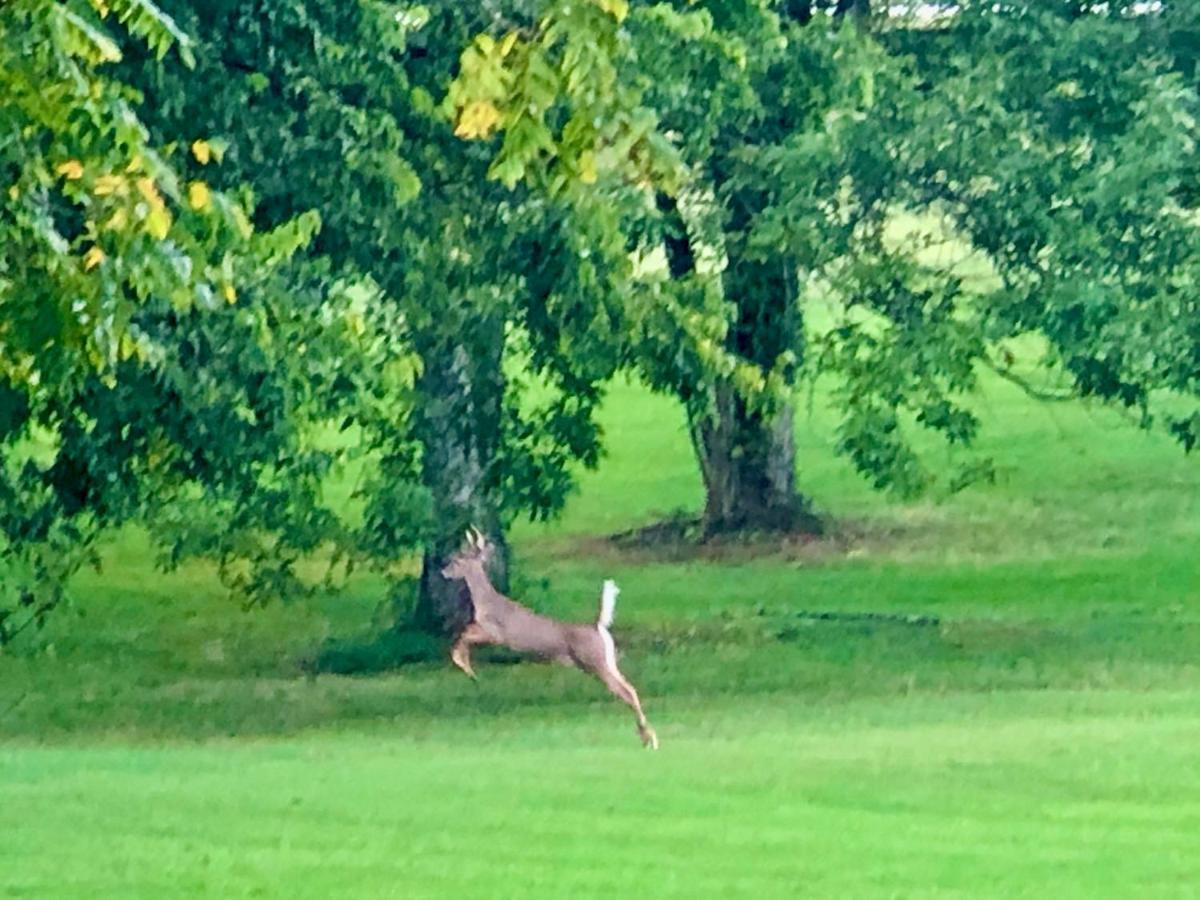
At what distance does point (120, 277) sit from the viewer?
8102 millimetres

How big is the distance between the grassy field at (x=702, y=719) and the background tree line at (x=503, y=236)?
6.03 ft

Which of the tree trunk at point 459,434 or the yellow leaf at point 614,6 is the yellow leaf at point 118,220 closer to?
the yellow leaf at point 614,6

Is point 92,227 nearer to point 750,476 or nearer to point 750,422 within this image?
point 750,422

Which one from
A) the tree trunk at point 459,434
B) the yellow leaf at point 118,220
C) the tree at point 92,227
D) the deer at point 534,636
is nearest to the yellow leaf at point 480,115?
the tree at point 92,227

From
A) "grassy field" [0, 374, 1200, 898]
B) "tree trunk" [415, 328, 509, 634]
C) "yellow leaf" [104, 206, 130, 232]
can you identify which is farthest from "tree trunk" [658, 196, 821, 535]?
"yellow leaf" [104, 206, 130, 232]

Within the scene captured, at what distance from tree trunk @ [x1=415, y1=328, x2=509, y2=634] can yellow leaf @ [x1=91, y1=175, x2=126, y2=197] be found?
6902 millimetres

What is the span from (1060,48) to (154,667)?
453 inches

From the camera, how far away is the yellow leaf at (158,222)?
7.49m

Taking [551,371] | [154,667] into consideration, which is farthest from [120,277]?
[154,667]

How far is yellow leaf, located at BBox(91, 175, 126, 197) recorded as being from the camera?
786 cm

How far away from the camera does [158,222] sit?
752 centimetres

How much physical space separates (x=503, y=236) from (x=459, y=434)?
340 centimetres

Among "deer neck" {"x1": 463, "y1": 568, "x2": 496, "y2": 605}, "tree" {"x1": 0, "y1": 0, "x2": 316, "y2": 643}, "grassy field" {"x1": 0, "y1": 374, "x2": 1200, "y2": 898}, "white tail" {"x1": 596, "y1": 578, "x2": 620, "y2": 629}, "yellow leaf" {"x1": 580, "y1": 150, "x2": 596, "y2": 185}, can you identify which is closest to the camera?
"tree" {"x1": 0, "y1": 0, "x2": 316, "y2": 643}

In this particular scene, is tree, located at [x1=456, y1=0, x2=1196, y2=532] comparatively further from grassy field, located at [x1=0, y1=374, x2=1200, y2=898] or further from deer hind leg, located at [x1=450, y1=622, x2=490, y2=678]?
deer hind leg, located at [x1=450, y1=622, x2=490, y2=678]
